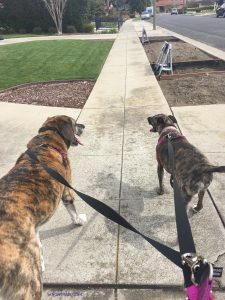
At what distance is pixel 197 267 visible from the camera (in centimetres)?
190

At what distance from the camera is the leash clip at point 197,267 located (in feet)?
6.03

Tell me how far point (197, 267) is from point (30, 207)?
1.63 meters

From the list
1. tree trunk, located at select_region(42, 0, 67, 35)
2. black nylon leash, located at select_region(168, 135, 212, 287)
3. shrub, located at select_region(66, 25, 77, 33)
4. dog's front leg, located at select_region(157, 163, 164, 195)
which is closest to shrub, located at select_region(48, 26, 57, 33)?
shrub, located at select_region(66, 25, 77, 33)

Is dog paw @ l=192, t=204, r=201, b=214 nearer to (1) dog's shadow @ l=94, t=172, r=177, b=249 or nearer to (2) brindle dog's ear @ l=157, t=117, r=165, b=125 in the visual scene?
(1) dog's shadow @ l=94, t=172, r=177, b=249

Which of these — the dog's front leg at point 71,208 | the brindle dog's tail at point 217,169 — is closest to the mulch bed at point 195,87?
the brindle dog's tail at point 217,169

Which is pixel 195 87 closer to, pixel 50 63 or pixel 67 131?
pixel 67 131

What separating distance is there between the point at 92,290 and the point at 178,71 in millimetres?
11692

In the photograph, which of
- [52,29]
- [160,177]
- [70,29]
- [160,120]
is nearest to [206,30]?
[70,29]

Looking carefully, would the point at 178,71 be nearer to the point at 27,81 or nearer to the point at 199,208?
the point at 27,81

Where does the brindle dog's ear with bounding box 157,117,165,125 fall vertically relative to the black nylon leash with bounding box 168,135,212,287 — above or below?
below

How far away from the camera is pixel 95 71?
46.3 ft

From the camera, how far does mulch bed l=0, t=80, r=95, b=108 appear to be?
1008 cm

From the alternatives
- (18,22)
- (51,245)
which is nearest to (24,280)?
(51,245)

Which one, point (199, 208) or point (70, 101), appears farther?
point (70, 101)
